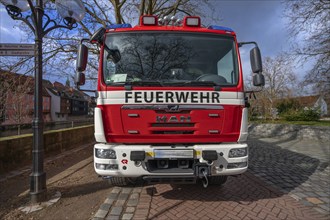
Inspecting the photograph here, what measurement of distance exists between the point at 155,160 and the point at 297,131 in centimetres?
1402

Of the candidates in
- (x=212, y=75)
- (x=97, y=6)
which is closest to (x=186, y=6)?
(x=97, y=6)

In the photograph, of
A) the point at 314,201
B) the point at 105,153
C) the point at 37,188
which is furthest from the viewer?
the point at 314,201

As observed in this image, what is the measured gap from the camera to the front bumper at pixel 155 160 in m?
3.36

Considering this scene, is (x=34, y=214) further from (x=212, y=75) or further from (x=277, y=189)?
(x=277, y=189)

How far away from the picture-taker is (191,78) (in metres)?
3.67

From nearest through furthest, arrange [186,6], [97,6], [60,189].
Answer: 1. [60,189]
2. [97,6]
3. [186,6]

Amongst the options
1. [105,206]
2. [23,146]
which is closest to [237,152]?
[105,206]

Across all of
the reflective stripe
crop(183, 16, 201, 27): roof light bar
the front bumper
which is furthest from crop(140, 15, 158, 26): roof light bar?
the front bumper

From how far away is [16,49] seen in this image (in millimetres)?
3840

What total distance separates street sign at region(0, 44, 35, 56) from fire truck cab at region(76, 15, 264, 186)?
989 mm

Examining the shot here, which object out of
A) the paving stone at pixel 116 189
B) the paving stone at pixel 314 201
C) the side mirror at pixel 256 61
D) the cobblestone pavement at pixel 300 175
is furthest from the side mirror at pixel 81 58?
the paving stone at pixel 314 201

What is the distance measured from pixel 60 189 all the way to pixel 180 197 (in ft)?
8.03

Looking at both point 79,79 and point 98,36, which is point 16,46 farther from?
point 98,36

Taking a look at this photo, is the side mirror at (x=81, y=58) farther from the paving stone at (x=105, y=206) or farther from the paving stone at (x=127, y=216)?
the paving stone at (x=127, y=216)
